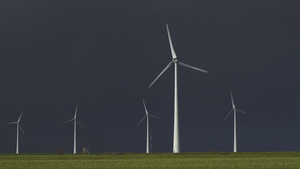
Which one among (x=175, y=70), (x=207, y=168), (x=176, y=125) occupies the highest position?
(x=175, y=70)

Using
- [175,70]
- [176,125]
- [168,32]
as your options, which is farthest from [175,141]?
[168,32]

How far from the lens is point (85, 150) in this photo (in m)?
160

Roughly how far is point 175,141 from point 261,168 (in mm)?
55503

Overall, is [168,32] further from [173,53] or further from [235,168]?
[235,168]

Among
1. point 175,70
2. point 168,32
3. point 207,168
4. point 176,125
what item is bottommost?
point 207,168

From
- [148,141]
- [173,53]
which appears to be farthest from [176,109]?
[148,141]

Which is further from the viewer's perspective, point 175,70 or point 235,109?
point 235,109

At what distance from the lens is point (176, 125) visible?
97.5 m

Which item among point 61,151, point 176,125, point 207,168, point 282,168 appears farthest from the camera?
point 61,151

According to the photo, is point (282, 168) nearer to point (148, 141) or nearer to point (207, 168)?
point (207, 168)

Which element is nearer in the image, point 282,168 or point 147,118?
point 282,168

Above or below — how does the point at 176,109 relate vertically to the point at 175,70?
below

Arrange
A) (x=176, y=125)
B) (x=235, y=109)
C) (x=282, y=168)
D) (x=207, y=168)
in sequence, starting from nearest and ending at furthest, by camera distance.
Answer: (x=282, y=168) < (x=207, y=168) < (x=176, y=125) < (x=235, y=109)

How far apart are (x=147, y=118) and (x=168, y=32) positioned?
4017cm
